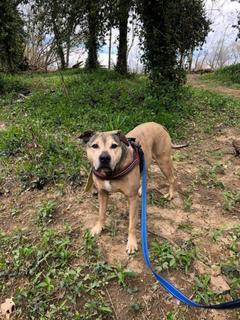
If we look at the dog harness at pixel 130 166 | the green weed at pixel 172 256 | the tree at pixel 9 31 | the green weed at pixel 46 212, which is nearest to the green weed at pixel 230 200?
the green weed at pixel 172 256

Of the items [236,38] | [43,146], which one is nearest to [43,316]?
[43,146]

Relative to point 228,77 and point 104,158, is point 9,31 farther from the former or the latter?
point 228,77

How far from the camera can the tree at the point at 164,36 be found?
920 centimetres

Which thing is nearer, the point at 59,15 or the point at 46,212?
the point at 46,212

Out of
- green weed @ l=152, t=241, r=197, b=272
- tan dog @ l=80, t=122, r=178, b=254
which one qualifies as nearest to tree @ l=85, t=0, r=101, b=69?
tan dog @ l=80, t=122, r=178, b=254

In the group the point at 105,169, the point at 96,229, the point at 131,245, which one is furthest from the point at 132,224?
the point at 105,169

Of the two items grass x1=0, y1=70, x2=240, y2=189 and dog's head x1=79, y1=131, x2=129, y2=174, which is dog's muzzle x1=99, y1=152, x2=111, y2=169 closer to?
dog's head x1=79, y1=131, x2=129, y2=174

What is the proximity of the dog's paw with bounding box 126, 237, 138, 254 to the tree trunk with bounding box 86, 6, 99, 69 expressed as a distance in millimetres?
6848

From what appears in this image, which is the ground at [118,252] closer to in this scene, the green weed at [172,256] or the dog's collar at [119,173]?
the green weed at [172,256]

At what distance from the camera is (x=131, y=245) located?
3699mm

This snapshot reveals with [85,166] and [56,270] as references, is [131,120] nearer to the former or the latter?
[85,166]

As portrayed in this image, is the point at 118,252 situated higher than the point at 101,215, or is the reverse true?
the point at 101,215

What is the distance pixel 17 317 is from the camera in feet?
10.2

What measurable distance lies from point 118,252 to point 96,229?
1.34 ft
